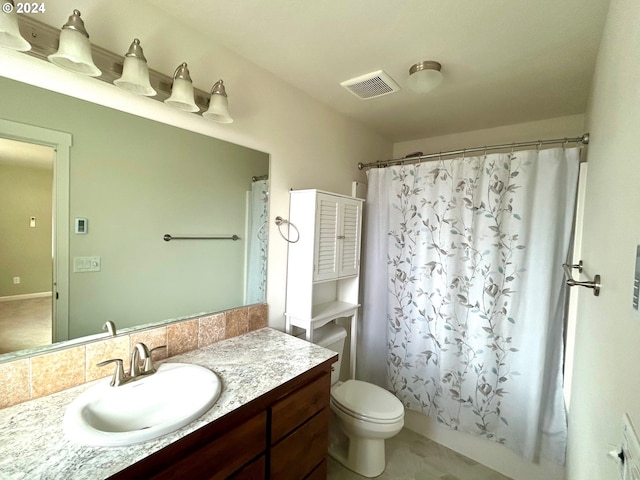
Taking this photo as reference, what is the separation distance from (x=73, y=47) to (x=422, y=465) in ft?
Answer: 8.71

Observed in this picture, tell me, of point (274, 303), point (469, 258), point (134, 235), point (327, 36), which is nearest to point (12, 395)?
point (134, 235)

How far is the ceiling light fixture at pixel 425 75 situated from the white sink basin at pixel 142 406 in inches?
68.5

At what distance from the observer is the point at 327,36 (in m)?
1.33

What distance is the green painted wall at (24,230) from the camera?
35.2 inches

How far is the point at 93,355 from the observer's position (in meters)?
1.05

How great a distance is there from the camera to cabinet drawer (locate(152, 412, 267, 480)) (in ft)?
2.57

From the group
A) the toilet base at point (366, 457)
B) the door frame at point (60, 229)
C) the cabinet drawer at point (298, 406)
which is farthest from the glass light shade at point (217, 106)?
the toilet base at point (366, 457)

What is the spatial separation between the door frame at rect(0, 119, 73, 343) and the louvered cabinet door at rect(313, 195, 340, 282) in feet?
3.73

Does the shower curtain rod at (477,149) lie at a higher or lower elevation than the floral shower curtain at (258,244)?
higher

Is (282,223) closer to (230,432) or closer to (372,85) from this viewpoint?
(372,85)

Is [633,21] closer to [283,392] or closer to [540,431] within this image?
[283,392]

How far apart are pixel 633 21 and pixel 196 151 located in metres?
1.55

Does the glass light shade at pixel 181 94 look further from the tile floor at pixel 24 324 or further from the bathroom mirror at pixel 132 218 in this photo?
the tile floor at pixel 24 324

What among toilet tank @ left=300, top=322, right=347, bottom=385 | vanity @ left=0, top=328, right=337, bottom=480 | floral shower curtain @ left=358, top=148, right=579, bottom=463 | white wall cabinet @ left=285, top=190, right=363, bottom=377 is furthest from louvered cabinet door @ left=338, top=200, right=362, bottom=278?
vanity @ left=0, top=328, right=337, bottom=480
